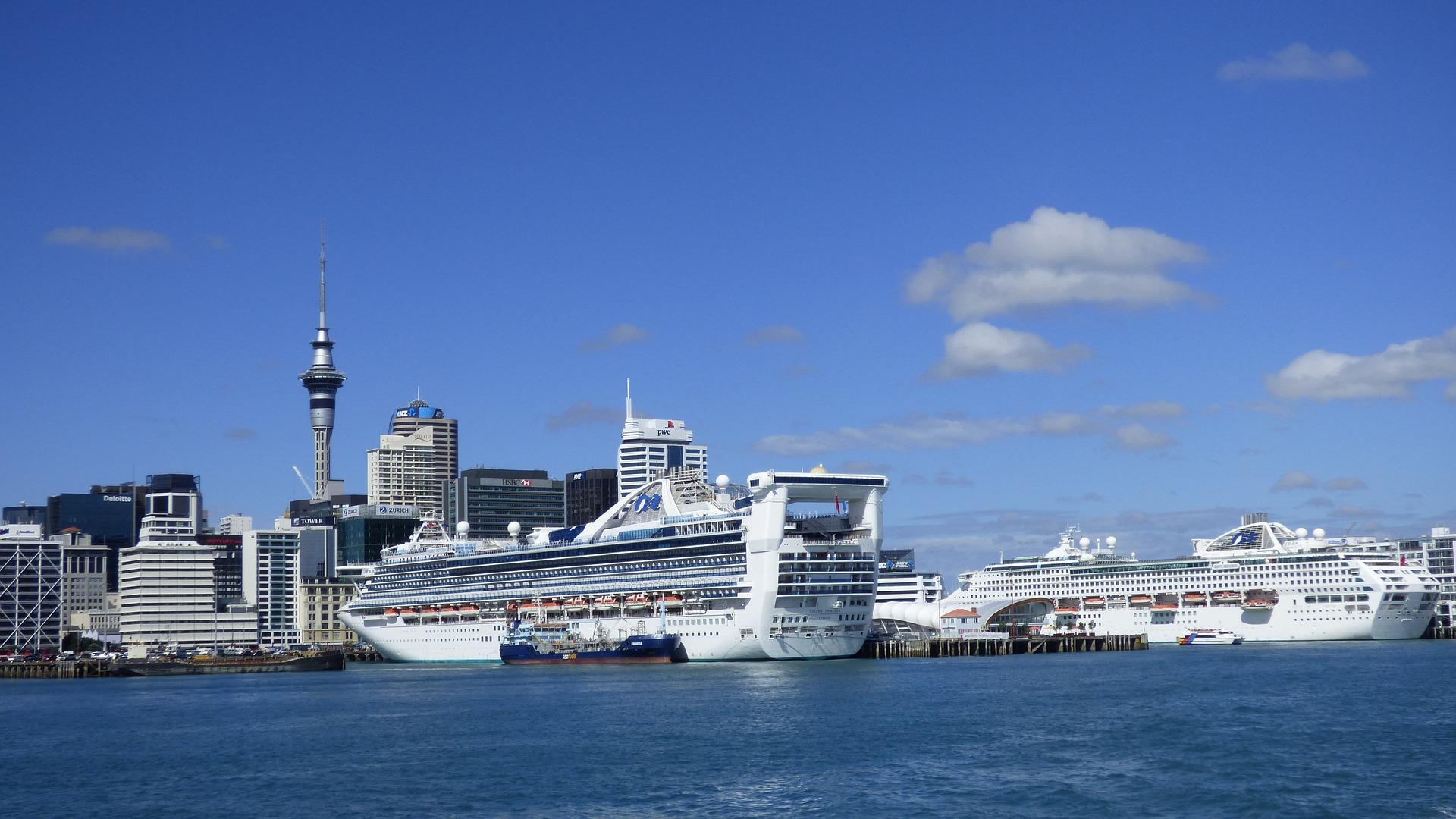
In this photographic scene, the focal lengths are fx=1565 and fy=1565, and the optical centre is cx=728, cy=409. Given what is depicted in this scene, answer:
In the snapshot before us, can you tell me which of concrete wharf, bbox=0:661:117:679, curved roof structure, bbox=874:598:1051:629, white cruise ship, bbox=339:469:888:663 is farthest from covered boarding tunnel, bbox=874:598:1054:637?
concrete wharf, bbox=0:661:117:679

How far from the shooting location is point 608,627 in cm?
12650

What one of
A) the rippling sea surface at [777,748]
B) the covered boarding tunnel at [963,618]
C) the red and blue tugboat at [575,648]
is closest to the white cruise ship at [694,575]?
the red and blue tugboat at [575,648]

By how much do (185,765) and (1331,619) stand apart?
118431mm

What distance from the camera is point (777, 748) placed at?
60906 mm

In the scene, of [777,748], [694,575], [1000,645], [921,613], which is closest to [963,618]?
[921,613]

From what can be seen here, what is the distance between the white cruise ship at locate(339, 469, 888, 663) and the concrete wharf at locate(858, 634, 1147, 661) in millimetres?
21631

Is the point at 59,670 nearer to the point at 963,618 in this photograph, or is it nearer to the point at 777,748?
the point at 963,618

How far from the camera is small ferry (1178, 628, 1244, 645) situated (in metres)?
153

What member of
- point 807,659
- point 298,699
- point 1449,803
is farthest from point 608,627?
point 1449,803

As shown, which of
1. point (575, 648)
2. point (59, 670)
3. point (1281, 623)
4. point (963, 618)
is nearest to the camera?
point (575, 648)

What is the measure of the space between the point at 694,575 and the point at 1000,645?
44877mm

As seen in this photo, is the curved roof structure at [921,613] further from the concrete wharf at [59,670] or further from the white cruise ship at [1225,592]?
the concrete wharf at [59,670]

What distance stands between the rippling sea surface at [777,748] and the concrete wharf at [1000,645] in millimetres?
36450

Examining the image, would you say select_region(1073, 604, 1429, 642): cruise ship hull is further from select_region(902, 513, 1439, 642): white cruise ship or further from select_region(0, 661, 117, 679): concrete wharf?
select_region(0, 661, 117, 679): concrete wharf
